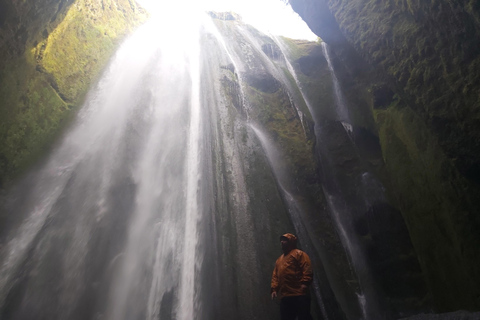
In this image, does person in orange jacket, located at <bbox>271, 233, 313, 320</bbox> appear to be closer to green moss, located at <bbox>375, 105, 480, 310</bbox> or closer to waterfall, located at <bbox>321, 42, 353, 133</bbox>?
green moss, located at <bbox>375, 105, 480, 310</bbox>

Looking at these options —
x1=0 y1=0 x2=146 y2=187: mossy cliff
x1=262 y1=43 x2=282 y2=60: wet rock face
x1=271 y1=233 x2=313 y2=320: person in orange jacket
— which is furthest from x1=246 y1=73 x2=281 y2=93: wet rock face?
x1=271 y1=233 x2=313 y2=320: person in orange jacket

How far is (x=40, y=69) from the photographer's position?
888 cm

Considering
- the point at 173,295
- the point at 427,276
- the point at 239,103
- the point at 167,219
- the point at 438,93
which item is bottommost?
the point at 427,276

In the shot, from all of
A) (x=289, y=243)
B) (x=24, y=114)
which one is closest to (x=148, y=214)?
(x=289, y=243)

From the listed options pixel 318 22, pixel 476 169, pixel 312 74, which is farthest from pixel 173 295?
pixel 318 22

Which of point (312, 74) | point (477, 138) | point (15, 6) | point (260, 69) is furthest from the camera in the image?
point (312, 74)

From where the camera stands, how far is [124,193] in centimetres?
778

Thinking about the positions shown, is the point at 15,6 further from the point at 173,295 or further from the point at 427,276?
the point at 427,276

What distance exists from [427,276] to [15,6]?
12.6m

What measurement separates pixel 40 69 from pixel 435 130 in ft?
37.8

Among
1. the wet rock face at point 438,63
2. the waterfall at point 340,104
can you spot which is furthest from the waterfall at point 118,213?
the wet rock face at point 438,63

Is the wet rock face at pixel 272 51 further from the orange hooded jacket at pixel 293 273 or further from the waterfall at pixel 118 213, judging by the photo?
the orange hooded jacket at pixel 293 273

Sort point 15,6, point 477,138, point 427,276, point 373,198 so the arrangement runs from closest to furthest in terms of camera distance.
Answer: point 477,138, point 15,6, point 427,276, point 373,198

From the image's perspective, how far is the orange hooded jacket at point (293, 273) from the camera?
4461 mm
